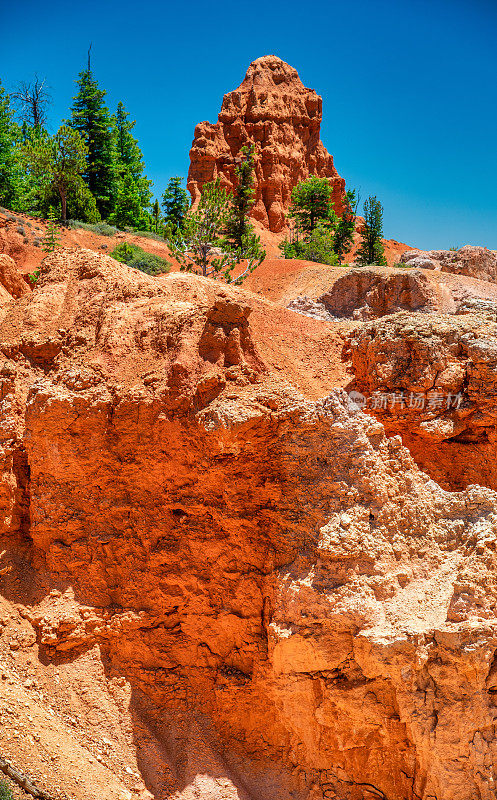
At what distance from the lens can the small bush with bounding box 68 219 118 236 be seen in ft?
109

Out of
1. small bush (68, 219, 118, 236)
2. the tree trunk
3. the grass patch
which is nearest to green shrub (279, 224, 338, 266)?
the grass patch

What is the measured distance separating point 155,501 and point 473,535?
370 centimetres

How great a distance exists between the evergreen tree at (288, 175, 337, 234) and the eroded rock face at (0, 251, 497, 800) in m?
37.7

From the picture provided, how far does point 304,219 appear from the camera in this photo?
146 feet

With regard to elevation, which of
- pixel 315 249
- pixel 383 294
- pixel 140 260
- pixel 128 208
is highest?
pixel 128 208

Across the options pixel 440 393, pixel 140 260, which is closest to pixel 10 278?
pixel 440 393

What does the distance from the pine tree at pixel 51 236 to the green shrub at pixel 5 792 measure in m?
22.3

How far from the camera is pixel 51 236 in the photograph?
28.3 meters

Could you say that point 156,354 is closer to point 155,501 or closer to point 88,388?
point 88,388

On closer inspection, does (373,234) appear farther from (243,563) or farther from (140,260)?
(243,563)

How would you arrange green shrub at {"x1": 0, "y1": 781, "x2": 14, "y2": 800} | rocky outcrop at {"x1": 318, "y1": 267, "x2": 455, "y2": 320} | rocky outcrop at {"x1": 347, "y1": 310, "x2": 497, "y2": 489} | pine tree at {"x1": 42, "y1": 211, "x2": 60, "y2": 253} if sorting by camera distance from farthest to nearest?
1. pine tree at {"x1": 42, "y1": 211, "x2": 60, "y2": 253}
2. rocky outcrop at {"x1": 318, "y1": 267, "x2": 455, "y2": 320}
3. rocky outcrop at {"x1": 347, "y1": 310, "x2": 497, "y2": 489}
4. green shrub at {"x1": 0, "y1": 781, "x2": 14, "y2": 800}

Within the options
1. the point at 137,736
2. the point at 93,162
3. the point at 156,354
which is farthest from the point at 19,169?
the point at 137,736

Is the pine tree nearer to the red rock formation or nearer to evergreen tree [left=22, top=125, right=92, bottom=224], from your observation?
evergreen tree [left=22, top=125, right=92, bottom=224]

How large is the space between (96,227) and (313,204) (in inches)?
651
